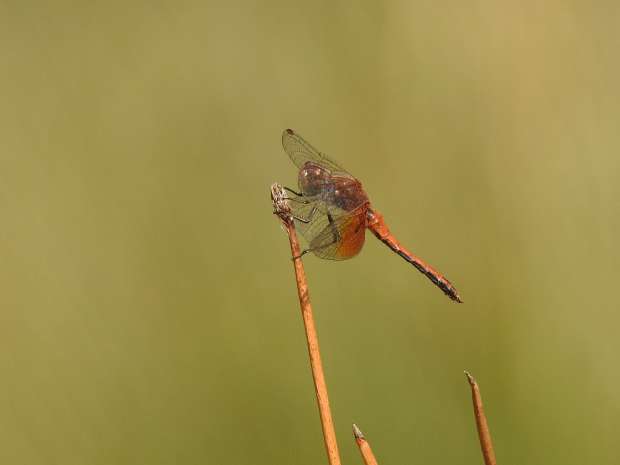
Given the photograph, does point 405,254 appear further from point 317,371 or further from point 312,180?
point 317,371

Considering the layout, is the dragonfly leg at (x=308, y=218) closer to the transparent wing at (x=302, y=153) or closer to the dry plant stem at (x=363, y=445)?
the transparent wing at (x=302, y=153)

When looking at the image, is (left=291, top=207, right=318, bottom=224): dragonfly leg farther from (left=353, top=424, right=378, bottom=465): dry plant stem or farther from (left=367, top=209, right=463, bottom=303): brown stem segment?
(left=353, top=424, right=378, bottom=465): dry plant stem

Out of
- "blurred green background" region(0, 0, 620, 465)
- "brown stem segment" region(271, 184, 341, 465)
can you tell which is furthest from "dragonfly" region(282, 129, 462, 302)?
"brown stem segment" region(271, 184, 341, 465)

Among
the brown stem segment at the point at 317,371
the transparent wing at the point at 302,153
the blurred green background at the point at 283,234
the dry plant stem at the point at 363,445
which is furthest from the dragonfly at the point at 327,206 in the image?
the dry plant stem at the point at 363,445

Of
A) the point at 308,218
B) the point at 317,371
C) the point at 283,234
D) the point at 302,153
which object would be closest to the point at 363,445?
the point at 317,371

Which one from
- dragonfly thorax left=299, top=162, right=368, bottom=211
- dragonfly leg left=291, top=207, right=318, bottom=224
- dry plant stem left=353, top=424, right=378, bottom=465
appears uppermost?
dragonfly thorax left=299, top=162, right=368, bottom=211

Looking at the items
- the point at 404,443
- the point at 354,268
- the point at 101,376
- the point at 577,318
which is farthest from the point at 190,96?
the point at 577,318

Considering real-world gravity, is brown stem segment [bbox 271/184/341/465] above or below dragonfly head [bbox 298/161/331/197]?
below

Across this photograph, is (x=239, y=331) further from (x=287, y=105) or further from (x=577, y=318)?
(x=577, y=318)
